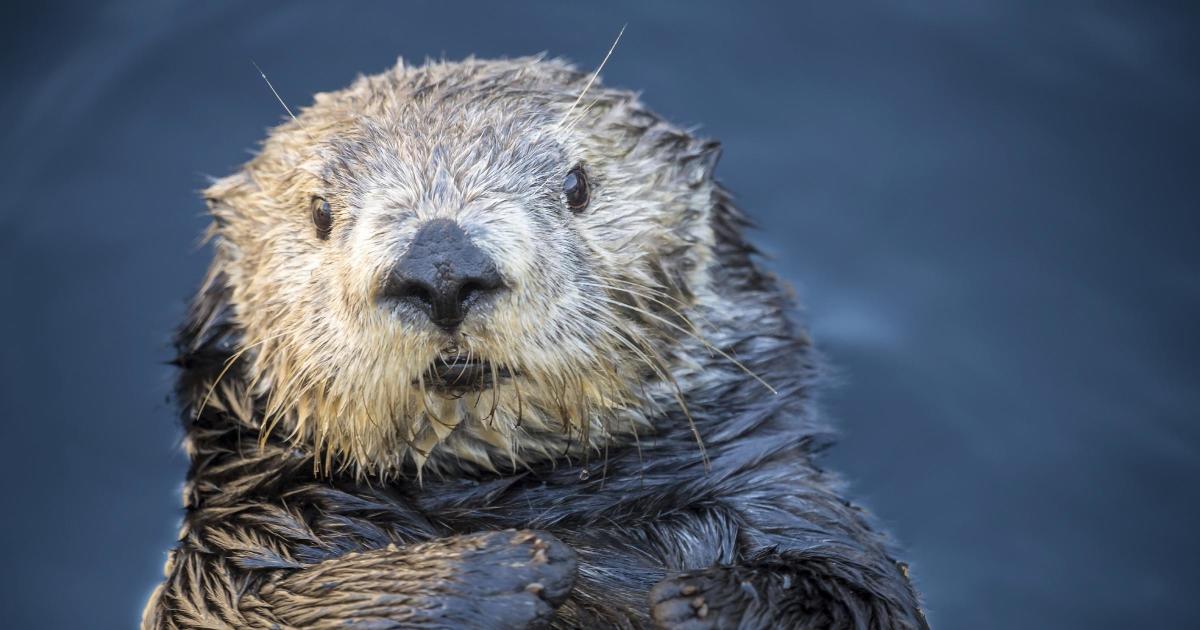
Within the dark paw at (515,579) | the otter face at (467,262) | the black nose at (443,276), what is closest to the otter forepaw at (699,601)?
the dark paw at (515,579)

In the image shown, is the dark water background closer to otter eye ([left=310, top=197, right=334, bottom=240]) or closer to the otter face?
the otter face

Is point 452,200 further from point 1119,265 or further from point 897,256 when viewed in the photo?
point 1119,265

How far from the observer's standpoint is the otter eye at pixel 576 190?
12.3 feet

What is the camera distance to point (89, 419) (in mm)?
5023

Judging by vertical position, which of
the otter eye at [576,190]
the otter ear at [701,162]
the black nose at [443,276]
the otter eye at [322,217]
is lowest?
the black nose at [443,276]

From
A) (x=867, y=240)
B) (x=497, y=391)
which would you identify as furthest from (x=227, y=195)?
(x=867, y=240)

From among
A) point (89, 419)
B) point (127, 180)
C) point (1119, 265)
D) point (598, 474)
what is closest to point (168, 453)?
point (89, 419)

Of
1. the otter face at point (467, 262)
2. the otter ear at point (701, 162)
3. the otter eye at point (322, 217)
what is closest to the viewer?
the otter face at point (467, 262)

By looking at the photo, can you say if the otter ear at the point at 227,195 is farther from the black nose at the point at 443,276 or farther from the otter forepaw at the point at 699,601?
the otter forepaw at the point at 699,601

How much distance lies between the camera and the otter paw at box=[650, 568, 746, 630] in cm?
330

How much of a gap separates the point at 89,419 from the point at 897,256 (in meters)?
3.19

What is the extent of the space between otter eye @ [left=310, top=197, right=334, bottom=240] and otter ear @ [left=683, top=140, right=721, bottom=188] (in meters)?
1.08

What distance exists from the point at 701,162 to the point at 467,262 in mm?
1321

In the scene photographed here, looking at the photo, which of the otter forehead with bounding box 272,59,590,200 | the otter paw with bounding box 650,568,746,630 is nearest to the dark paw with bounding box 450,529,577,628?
the otter paw with bounding box 650,568,746,630
